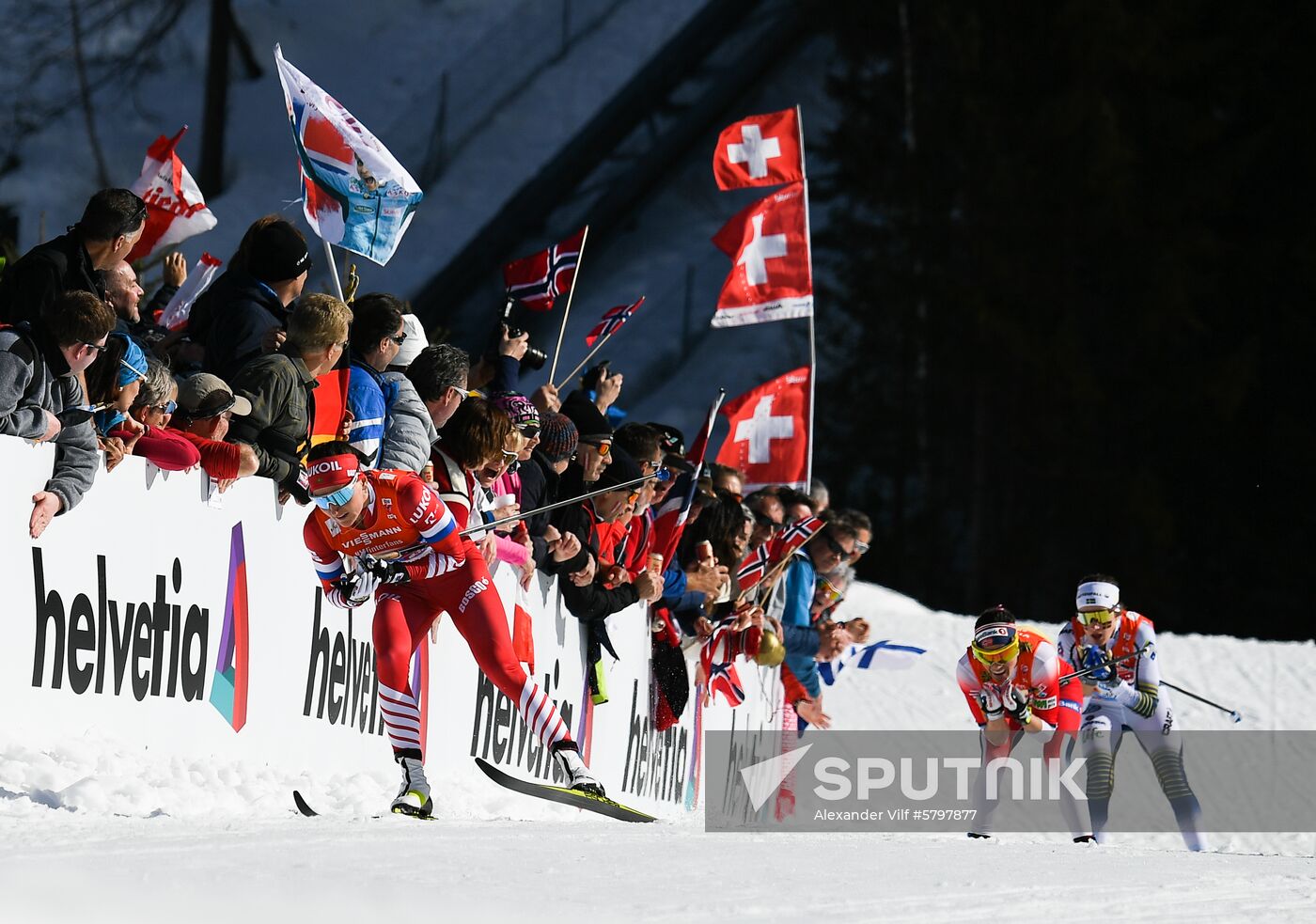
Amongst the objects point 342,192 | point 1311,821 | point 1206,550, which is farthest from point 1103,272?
point 342,192

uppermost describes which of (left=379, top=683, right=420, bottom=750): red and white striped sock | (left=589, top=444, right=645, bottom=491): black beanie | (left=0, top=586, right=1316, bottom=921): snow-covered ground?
(left=589, top=444, right=645, bottom=491): black beanie

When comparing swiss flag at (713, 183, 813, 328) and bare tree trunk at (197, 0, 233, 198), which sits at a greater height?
bare tree trunk at (197, 0, 233, 198)

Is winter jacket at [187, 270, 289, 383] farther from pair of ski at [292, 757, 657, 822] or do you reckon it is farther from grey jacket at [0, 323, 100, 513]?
pair of ski at [292, 757, 657, 822]

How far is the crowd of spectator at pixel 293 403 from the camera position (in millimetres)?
5512

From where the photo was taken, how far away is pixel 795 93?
28609mm

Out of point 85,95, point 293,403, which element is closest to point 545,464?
point 293,403

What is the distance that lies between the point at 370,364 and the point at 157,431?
3.32 feet

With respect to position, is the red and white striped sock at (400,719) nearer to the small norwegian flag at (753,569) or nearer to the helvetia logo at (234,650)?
the helvetia logo at (234,650)

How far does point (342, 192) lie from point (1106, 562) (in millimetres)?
18233

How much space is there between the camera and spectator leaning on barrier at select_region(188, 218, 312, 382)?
6.53 metres

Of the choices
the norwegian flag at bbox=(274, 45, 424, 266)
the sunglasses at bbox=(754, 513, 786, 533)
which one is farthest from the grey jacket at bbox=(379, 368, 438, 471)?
the sunglasses at bbox=(754, 513, 786, 533)

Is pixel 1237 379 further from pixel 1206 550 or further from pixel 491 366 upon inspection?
pixel 491 366

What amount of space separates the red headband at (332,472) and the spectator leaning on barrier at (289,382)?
0.66 meters

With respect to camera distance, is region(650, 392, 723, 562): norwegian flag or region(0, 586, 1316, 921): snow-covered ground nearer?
region(0, 586, 1316, 921): snow-covered ground
